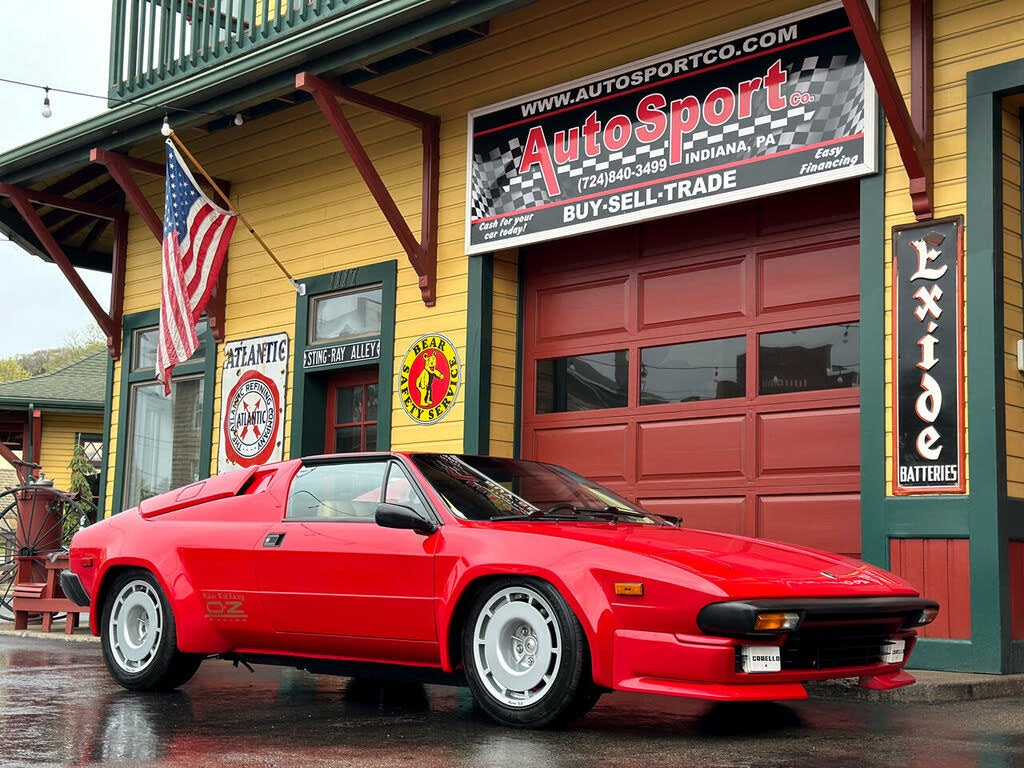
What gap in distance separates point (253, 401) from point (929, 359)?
7613 mm

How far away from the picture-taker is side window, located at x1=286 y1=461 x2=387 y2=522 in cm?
692

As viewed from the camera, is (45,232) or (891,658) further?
(45,232)

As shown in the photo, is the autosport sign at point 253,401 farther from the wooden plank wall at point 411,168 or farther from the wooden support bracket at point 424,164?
the wooden support bracket at point 424,164

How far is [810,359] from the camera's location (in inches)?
388

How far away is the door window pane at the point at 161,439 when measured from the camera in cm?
1495

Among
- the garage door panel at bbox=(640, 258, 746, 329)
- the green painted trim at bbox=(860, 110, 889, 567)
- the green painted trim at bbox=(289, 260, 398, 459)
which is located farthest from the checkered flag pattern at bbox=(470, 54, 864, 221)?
the green painted trim at bbox=(289, 260, 398, 459)

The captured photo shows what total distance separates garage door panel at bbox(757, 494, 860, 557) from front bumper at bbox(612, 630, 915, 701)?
3.85m

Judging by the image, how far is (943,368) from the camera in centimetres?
845

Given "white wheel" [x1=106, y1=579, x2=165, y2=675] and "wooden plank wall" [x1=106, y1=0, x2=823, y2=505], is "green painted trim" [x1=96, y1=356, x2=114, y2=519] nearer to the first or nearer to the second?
"wooden plank wall" [x1=106, y1=0, x2=823, y2=505]

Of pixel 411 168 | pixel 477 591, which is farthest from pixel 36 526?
pixel 477 591

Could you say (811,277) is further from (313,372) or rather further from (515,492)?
(313,372)

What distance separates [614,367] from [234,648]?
492 centimetres

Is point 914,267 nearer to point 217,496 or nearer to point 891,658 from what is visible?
point 891,658

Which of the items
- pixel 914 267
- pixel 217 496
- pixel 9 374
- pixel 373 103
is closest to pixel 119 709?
pixel 217 496
